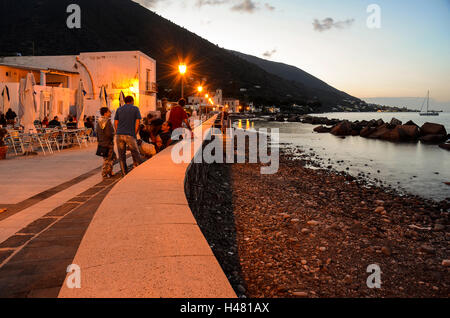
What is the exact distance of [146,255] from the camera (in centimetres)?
226

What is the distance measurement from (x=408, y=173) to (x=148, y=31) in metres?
154

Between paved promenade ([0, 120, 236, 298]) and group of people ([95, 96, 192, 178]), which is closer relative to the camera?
paved promenade ([0, 120, 236, 298])

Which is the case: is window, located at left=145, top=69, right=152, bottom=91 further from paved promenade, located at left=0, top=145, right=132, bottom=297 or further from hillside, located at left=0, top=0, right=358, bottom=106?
hillside, located at left=0, top=0, right=358, bottom=106

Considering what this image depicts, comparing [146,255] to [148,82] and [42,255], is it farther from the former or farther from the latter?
[148,82]

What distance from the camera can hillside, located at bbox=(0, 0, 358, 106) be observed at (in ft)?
329

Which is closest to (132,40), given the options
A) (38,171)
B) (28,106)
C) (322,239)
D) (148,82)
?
(148,82)

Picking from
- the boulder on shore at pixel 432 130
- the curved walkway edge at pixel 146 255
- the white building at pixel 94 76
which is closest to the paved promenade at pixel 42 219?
the curved walkway edge at pixel 146 255

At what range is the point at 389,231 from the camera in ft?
24.1

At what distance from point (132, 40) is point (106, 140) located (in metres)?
148

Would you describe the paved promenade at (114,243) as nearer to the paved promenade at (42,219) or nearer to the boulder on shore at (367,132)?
the paved promenade at (42,219)

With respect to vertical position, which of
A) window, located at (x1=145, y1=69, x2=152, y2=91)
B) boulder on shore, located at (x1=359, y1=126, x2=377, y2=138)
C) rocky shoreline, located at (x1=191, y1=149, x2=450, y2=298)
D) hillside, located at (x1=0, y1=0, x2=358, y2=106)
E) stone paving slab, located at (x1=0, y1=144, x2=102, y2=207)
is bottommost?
rocky shoreline, located at (x1=191, y1=149, x2=450, y2=298)

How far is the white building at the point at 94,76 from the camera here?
23875 millimetres

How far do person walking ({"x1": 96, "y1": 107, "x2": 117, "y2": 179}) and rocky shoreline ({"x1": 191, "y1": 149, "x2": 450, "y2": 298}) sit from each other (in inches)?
91.4

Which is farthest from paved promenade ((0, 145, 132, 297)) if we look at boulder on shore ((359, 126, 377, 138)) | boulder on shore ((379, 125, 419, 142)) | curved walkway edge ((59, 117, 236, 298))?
boulder on shore ((359, 126, 377, 138))
